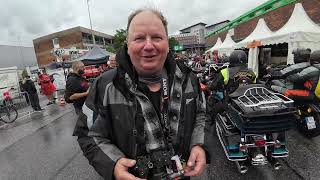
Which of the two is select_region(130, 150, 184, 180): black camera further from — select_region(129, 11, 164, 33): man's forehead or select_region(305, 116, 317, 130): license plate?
select_region(305, 116, 317, 130): license plate

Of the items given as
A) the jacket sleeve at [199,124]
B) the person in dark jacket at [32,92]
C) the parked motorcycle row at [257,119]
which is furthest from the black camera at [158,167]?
the person in dark jacket at [32,92]

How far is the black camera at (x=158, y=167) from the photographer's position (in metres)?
1.46

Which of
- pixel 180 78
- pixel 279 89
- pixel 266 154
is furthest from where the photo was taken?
pixel 279 89

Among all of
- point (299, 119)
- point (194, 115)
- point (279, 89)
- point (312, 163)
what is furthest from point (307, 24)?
point (194, 115)

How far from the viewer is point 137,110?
61.3 inches

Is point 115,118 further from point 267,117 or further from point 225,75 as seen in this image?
point 225,75

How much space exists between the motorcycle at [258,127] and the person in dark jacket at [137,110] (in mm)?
1946

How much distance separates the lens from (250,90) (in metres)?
3.79

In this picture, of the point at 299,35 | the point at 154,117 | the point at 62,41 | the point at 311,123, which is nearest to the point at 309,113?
the point at 311,123

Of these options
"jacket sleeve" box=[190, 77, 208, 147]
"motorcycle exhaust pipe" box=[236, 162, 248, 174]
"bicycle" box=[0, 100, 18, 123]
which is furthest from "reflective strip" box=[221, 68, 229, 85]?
"bicycle" box=[0, 100, 18, 123]

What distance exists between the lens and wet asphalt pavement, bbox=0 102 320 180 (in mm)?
3926

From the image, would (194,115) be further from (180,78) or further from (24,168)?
(24,168)

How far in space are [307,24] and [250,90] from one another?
28.3ft

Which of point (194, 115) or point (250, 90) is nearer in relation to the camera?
point (194, 115)
